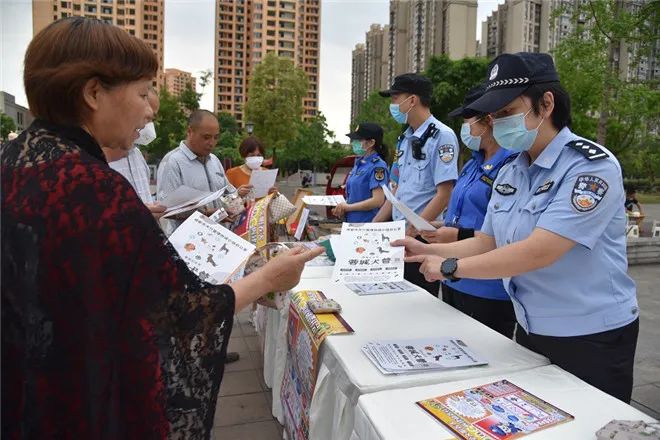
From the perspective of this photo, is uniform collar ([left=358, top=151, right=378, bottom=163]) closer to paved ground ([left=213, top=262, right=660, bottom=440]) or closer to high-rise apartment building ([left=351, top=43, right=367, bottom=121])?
paved ground ([left=213, top=262, right=660, bottom=440])

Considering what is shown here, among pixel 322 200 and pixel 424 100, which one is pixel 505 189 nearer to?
pixel 424 100

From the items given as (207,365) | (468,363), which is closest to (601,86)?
(468,363)

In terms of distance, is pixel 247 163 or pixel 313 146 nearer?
pixel 247 163

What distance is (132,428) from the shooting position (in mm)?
992

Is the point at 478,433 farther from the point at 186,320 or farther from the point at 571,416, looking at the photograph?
the point at 186,320

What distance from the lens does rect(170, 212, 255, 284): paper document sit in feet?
5.31

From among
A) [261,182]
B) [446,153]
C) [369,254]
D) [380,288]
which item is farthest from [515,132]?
[261,182]

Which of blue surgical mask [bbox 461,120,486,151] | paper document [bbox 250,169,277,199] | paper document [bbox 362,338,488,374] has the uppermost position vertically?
blue surgical mask [bbox 461,120,486,151]

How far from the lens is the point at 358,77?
62.5 metres

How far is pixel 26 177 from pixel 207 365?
1.78 feet

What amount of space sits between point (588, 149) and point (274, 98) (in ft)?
83.0

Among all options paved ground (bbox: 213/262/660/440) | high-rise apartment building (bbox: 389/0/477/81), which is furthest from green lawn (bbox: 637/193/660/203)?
paved ground (bbox: 213/262/660/440)

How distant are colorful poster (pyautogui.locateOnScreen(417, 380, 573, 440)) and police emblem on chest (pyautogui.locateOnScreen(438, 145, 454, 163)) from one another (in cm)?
182

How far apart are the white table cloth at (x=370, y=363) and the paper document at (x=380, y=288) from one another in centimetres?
10
